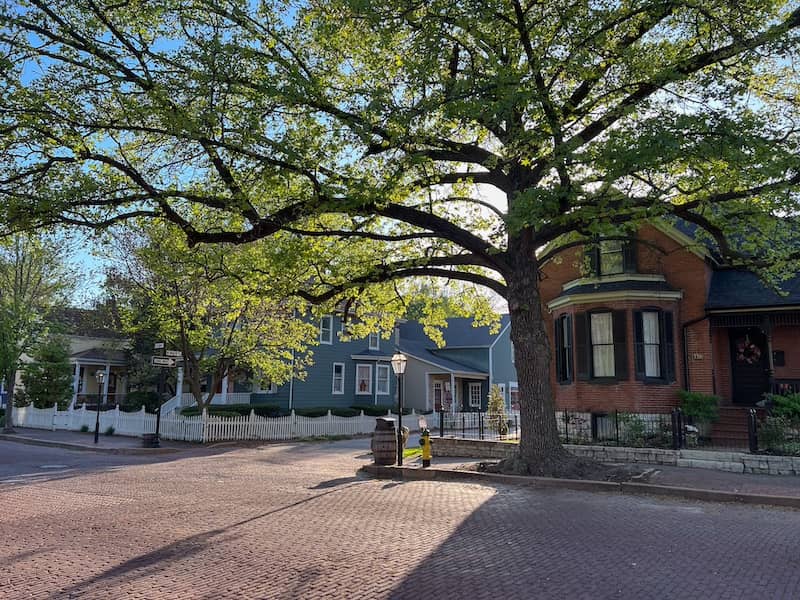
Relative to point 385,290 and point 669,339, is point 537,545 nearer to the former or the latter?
point 385,290


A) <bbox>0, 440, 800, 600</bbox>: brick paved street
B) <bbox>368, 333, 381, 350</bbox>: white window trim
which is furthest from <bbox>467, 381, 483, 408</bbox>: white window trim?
<bbox>0, 440, 800, 600</bbox>: brick paved street

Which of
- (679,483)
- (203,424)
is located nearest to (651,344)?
(679,483)

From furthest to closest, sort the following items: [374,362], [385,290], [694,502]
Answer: [374,362] < [385,290] < [694,502]

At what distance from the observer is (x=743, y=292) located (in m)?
18.3

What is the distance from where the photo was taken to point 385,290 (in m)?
17.1

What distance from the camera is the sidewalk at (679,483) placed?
10.1 meters

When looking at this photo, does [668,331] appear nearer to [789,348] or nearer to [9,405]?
[789,348]

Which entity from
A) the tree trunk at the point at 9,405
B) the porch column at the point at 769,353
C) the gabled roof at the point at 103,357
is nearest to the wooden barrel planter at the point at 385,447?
the porch column at the point at 769,353

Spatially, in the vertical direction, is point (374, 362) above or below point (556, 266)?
below

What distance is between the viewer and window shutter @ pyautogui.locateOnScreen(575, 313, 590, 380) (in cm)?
1891

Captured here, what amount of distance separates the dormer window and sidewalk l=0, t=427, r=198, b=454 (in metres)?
15.5

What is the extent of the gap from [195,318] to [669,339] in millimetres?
16285

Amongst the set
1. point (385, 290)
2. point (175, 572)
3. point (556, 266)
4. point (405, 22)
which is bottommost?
point (175, 572)

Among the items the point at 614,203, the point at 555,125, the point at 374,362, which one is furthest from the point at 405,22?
the point at 374,362
